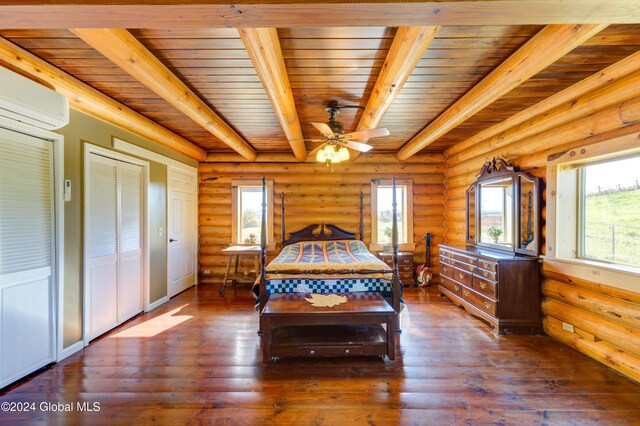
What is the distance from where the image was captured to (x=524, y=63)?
220cm

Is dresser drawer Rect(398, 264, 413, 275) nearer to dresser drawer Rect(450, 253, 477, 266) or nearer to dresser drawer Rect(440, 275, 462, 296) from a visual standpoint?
dresser drawer Rect(440, 275, 462, 296)

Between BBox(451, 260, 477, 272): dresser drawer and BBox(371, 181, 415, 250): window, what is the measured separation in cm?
138

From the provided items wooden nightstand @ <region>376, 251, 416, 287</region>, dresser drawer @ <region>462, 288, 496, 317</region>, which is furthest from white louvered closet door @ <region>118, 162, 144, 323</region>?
dresser drawer @ <region>462, 288, 496, 317</region>

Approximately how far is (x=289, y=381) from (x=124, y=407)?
52.0 inches

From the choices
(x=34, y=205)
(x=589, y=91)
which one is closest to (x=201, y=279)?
(x=34, y=205)

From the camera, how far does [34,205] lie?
2.71 m

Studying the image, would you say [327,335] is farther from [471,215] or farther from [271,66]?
[471,215]

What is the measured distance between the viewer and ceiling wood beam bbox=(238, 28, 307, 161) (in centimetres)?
186

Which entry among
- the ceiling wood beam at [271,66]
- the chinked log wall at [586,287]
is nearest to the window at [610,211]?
the chinked log wall at [586,287]

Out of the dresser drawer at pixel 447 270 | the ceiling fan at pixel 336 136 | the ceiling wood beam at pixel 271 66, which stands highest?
the ceiling wood beam at pixel 271 66

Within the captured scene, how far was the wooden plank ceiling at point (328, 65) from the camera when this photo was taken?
6.69 feet

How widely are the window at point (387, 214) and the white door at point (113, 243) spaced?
4264mm

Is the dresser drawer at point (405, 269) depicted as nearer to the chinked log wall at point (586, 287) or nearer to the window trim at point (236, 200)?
the chinked log wall at point (586, 287)

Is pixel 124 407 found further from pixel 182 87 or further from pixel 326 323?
pixel 182 87
